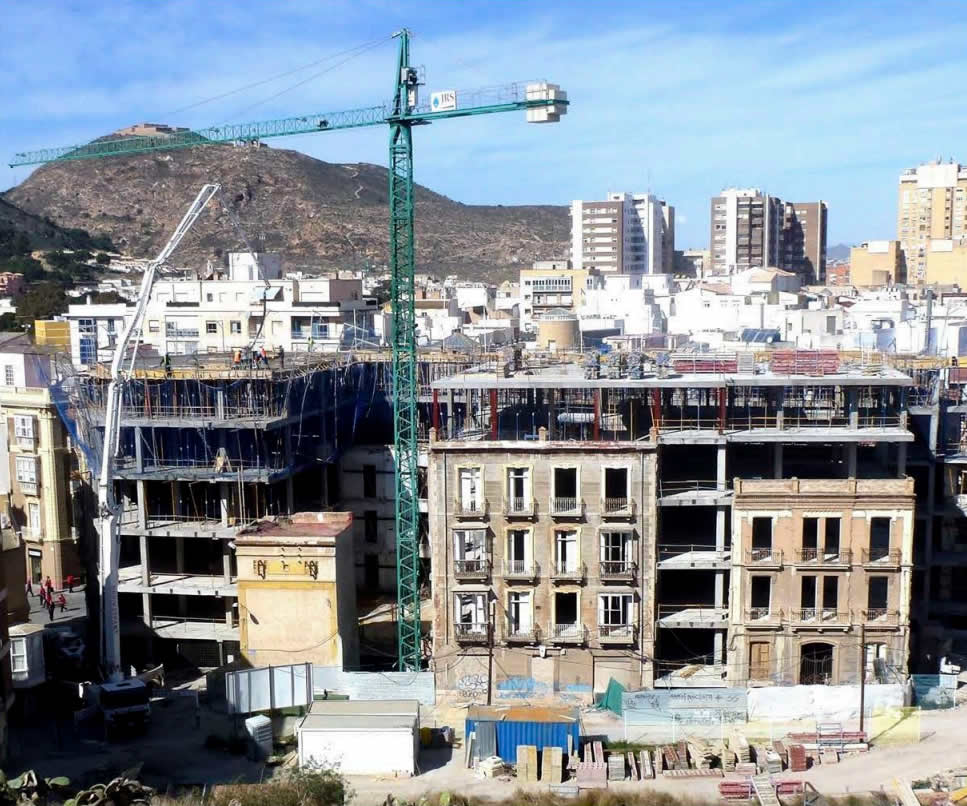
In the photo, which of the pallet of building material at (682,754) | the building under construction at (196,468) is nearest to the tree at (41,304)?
the building under construction at (196,468)

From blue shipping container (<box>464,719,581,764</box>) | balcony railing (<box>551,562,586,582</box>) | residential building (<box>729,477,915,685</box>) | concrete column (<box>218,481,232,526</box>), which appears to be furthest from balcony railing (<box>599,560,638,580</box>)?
concrete column (<box>218,481,232,526</box>)

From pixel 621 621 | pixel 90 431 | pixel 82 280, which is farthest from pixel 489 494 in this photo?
pixel 82 280

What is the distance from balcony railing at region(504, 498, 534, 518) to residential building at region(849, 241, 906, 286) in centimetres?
14851

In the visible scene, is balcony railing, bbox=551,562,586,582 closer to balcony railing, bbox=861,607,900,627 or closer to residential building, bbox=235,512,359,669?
residential building, bbox=235,512,359,669

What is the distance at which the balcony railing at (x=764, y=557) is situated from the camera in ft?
126

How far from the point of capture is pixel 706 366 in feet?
139

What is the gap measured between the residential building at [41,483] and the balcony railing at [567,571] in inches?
872

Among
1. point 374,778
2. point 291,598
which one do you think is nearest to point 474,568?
point 291,598

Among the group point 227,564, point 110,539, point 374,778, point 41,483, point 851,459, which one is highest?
point 851,459

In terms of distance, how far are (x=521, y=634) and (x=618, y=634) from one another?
10.6 feet

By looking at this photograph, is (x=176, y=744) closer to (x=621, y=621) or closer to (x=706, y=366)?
(x=621, y=621)

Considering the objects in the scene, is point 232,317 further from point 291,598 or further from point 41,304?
point 41,304

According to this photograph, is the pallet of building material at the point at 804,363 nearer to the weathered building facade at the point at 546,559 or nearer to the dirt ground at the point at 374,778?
the weathered building facade at the point at 546,559

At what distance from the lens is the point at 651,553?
1538 inches
